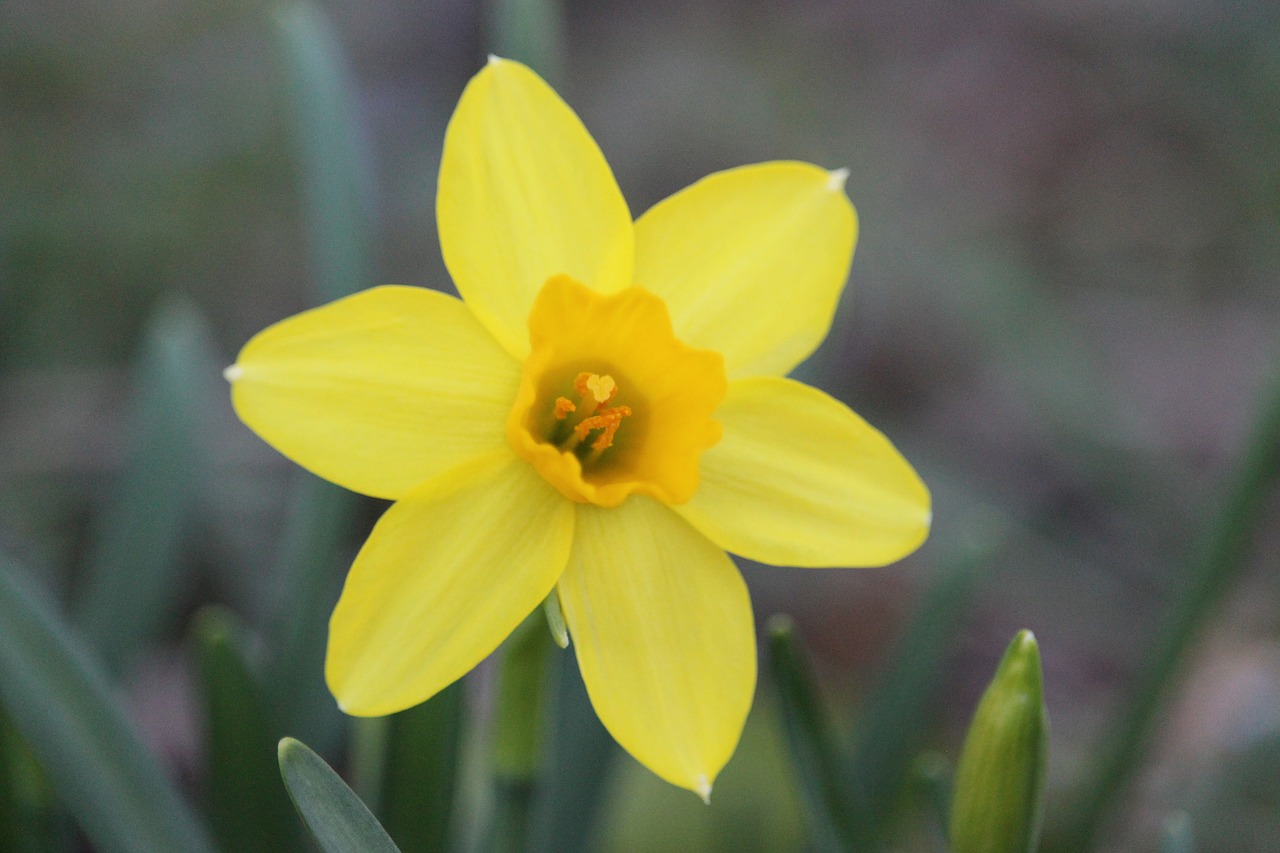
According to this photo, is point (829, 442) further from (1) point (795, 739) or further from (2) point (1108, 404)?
(2) point (1108, 404)

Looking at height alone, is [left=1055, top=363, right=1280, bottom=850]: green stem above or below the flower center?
below

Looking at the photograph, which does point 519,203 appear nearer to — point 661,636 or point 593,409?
point 593,409

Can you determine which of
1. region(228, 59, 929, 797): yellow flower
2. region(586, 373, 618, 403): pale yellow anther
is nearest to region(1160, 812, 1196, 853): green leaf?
region(228, 59, 929, 797): yellow flower

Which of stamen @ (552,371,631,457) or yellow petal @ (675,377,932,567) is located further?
stamen @ (552,371,631,457)

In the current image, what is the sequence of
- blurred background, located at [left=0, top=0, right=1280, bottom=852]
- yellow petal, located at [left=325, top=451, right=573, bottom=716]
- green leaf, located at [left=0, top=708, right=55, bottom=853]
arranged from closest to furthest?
yellow petal, located at [left=325, top=451, right=573, bottom=716] < green leaf, located at [left=0, top=708, right=55, bottom=853] < blurred background, located at [left=0, top=0, right=1280, bottom=852]

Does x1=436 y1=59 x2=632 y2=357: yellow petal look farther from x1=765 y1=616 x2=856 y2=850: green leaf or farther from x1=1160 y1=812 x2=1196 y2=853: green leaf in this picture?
x1=1160 y1=812 x2=1196 y2=853: green leaf

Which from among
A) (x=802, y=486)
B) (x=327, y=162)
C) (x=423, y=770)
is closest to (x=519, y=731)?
(x=423, y=770)

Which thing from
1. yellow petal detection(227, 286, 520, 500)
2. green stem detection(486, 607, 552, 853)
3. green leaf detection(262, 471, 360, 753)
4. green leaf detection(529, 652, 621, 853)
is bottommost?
green leaf detection(529, 652, 621, 853)
